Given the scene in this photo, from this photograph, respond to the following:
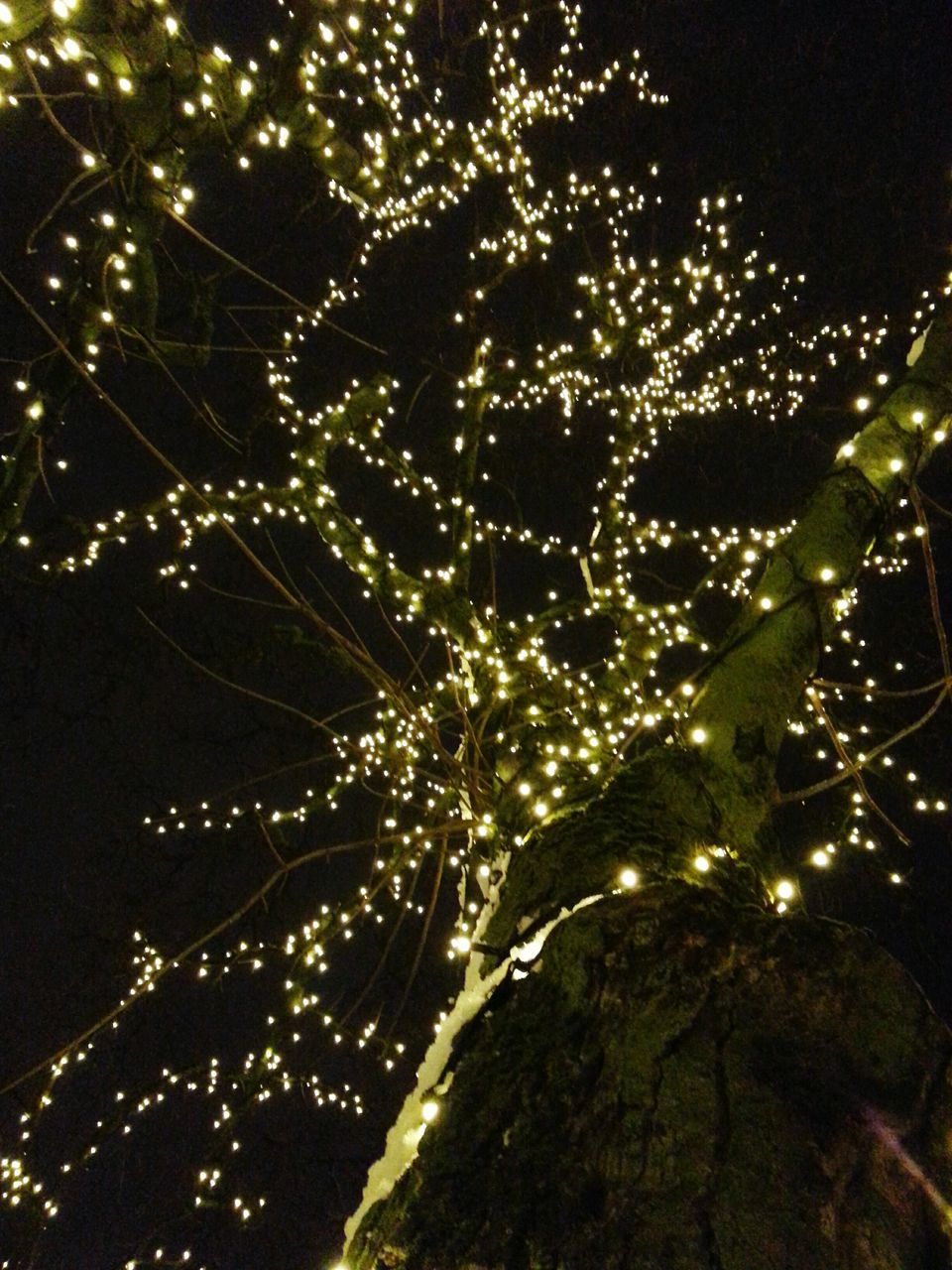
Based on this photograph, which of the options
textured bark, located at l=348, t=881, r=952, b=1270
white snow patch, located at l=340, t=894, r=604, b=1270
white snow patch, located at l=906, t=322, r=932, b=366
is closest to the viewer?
textured bark, located at l=348, t=881, r=952, b=1270

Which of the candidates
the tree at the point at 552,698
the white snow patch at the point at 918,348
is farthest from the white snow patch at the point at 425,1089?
the white snow patch at the point at 918,348

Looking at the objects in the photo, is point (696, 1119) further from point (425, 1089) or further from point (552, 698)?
point (552, 698)

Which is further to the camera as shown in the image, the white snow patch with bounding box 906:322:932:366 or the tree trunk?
the white snow patch with bounding box 906:322:932:366

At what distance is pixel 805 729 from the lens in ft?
12.1

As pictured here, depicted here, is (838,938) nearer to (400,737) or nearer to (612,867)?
(612,867)

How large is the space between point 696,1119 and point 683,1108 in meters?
0.02

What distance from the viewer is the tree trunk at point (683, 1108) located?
2.31 feet

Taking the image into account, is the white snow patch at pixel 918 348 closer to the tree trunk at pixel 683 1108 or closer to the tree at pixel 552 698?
the tree at pixel 552 698

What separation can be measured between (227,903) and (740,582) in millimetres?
4853

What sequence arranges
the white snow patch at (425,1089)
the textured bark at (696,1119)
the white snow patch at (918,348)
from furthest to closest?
the white snow patch at (918,348) < the white snow patch at (425,1089) < the textured bark at (696,1119)

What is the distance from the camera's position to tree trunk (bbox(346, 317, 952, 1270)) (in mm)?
703

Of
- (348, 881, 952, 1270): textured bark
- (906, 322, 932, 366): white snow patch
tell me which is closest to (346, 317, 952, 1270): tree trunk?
(348, 881, 952, 1270): textured bark

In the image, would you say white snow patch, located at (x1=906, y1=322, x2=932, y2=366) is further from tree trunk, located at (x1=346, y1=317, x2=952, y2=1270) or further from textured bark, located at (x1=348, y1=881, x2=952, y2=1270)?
textured bark, located at (x1=348, y1=881, x2=952, y2=1270)

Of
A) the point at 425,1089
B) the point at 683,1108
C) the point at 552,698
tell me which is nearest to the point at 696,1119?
the point at 683,1108
